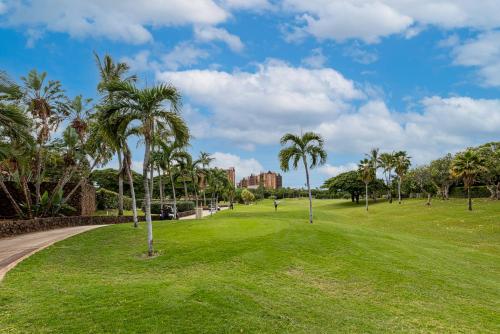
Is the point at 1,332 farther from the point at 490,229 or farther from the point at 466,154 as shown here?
the point at 466,154

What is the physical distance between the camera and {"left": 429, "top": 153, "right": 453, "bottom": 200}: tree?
5980cm

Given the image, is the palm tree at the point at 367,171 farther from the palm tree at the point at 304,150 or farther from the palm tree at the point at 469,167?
the palm tree at the point at 304,150

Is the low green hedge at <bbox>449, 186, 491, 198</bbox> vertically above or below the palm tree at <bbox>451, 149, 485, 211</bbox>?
below

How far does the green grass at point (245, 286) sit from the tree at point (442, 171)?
46.4m

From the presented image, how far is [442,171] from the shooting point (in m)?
60.2

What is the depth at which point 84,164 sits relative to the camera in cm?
3325

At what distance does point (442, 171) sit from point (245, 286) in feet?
197

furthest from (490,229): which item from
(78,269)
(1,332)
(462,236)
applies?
(1,332)

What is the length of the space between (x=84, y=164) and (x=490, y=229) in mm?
35418

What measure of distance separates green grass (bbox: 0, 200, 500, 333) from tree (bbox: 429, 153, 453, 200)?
46379mm

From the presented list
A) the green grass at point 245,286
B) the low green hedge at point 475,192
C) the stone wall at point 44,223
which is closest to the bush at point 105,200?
the stone wall at point 44,223

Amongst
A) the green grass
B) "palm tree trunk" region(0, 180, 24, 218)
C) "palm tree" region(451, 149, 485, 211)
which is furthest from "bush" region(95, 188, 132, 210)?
"palm tree" region(451, 149, 485, 211)

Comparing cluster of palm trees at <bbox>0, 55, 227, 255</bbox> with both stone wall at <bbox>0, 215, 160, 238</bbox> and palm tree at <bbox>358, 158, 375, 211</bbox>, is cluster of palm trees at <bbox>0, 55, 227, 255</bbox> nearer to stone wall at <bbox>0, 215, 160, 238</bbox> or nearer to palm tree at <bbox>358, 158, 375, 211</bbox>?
stone wall at <bbox>0, 215, 160, 238</bbox>

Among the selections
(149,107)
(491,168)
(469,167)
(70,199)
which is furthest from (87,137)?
(491,168)
